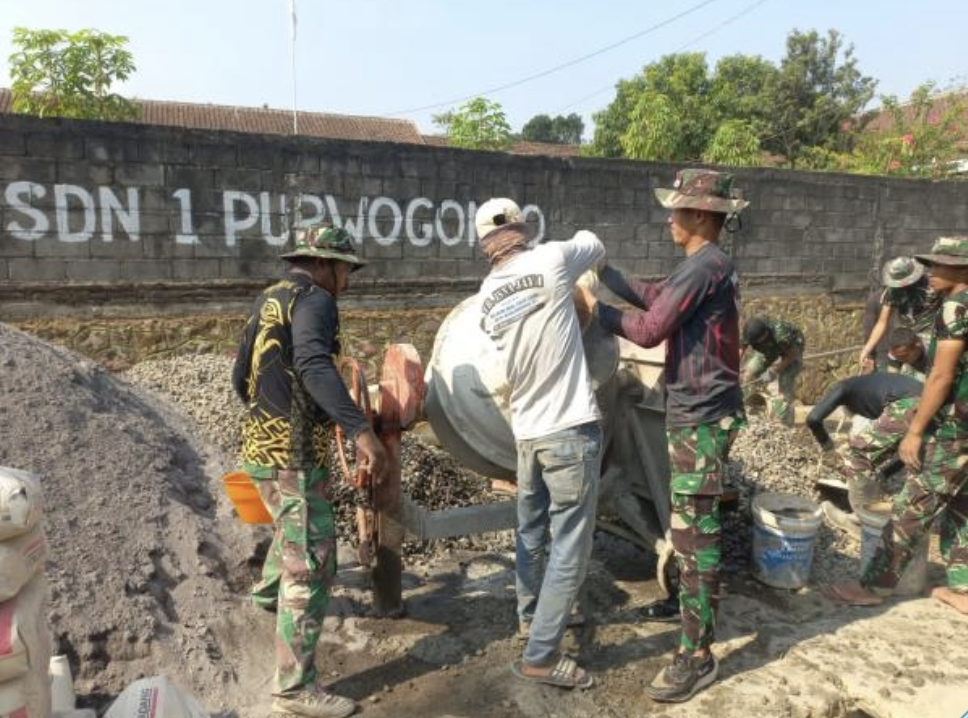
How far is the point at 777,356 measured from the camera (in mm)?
6500

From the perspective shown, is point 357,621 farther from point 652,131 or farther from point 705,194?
point 652,131

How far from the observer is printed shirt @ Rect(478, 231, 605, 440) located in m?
2.78

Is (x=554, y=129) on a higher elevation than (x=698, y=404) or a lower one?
higher

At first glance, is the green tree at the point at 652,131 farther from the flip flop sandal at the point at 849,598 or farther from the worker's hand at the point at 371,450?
the worker's hand at the point at 371,450

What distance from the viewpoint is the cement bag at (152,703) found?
2.19 m

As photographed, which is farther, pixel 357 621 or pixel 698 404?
pixel 357 621

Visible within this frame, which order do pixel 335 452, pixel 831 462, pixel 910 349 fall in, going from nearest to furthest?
1. pixel 335 452
2. pixel 910 349
3. pixel 831 462

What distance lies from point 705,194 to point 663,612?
1.96m

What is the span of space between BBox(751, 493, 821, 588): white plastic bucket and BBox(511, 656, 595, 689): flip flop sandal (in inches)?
52.4

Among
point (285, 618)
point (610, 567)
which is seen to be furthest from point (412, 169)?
point (285, 618)

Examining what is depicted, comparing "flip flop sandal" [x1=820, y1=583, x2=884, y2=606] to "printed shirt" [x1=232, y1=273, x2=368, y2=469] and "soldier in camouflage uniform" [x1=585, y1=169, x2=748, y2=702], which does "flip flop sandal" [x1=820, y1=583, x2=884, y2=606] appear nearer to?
"soldier in camouflage uniform" [x1=585, y1=169, x2=748, y2=702]

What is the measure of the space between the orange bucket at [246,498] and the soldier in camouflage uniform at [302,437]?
0.61 ft

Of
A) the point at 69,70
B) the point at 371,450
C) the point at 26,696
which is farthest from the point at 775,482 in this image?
the point at 69,70

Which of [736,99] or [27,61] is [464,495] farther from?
[736,99]
